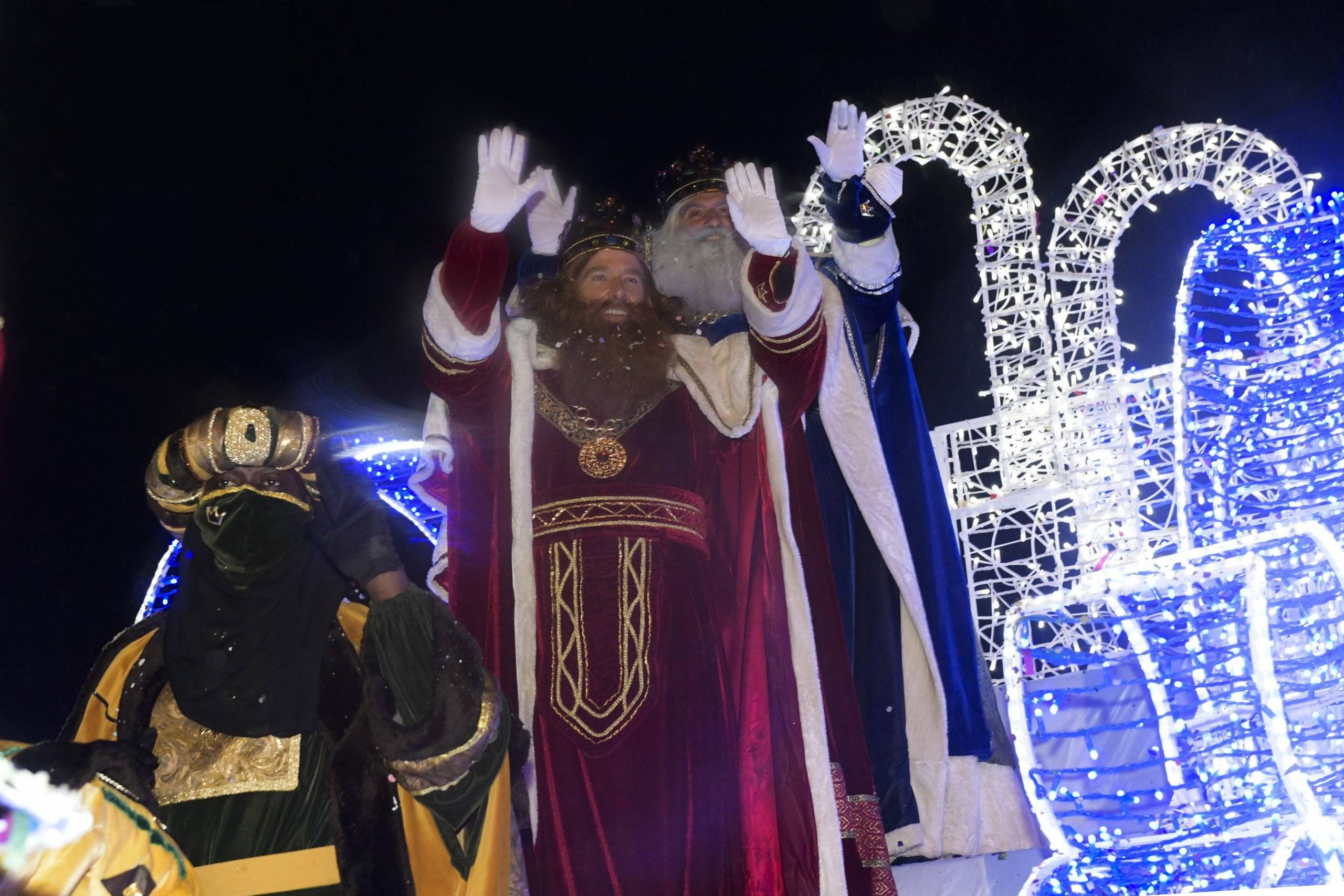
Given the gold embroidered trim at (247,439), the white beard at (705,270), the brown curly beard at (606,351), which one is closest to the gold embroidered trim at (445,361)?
the brown curly beard at (606,351)

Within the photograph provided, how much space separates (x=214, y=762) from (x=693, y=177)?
2.06 m

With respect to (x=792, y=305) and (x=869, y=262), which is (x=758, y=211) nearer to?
(x=792, y=305)

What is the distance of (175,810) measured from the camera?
8.18 ft

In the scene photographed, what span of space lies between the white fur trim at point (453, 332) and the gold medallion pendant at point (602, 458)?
323mm

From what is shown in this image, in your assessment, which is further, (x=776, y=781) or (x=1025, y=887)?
(x=776, y=781)

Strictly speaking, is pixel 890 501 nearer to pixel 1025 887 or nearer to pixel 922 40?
pixel 1025 887

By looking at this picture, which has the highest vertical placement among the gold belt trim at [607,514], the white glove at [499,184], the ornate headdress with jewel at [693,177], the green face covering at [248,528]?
the ornate headdress with jewel at [693,177]

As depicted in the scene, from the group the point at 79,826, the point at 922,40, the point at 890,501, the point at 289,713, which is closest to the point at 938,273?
the point at 922,40

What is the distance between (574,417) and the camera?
3320mm

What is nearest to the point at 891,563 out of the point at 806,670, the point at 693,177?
the point at 806,670

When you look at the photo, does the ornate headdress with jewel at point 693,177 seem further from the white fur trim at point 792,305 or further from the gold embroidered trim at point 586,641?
the gold embroidered trim at point 586,641

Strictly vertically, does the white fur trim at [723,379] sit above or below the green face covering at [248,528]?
above

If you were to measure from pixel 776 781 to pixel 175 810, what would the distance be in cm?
123

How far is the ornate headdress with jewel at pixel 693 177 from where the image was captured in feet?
12.4
